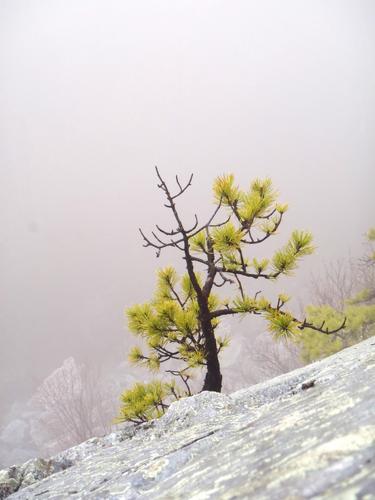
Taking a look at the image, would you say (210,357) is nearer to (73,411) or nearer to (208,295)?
(208,295)

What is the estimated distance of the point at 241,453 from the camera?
3.14 feet

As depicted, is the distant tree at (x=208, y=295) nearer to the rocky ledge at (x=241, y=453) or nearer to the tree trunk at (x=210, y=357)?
the tree trunk at (x=210, y=357)

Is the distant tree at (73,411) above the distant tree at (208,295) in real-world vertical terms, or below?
above

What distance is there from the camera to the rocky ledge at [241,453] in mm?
663

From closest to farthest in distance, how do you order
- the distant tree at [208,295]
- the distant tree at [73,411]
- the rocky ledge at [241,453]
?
the rocky ledge at [241,453], the distant tree at [208,295], the distant tree at [73,411]

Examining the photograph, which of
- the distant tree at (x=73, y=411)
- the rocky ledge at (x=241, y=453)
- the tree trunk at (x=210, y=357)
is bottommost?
the rocky ledge at (x=241, y=453)

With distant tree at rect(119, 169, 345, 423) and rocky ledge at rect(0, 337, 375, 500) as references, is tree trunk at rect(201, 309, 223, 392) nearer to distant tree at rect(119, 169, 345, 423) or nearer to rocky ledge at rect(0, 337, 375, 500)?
distant tree at rect(119, 169, 345, 423)

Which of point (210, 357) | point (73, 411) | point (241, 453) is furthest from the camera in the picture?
point (73, 411)

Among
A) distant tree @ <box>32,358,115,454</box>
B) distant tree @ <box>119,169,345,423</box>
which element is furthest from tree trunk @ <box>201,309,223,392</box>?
distant tree @ <box>32,358,115,454</box>

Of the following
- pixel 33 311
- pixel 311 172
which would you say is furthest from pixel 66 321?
pixel 311 172

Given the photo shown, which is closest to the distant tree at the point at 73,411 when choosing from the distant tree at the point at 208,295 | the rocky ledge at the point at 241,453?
the distant tree at the point at 208,295

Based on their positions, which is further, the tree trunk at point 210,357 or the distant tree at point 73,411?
the distant tree at point 73,411

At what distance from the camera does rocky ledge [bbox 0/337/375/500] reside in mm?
663

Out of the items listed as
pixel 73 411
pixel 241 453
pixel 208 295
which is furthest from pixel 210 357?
pixel 73 411
